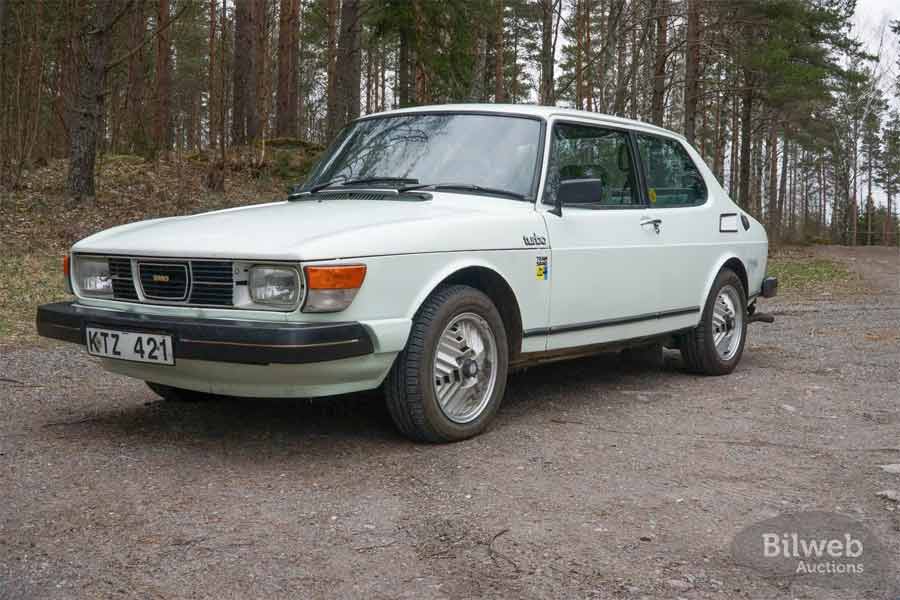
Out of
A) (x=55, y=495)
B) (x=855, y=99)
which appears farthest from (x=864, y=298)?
(x=855, y=99)

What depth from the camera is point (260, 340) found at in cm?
377

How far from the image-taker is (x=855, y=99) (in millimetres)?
56281

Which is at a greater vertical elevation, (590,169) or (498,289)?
(590,169)

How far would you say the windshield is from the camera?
16.5ft

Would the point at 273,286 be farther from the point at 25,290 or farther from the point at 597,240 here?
the point at 25,290

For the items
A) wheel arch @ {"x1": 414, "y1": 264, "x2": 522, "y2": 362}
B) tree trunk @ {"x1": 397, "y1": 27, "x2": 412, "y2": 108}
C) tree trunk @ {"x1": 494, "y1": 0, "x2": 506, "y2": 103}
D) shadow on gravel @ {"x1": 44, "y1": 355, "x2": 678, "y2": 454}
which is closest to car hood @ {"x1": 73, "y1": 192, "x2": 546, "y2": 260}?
wheel arch @ {"x1": 414, "y1": 264, "x2": 522, "y2": 362}

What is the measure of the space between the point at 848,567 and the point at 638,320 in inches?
112

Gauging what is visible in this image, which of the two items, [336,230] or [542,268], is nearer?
[336,230]

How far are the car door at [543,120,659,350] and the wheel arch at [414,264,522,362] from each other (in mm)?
264

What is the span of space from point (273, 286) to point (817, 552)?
7.55ft

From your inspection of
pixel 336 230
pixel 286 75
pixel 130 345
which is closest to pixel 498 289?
pixel 336 230

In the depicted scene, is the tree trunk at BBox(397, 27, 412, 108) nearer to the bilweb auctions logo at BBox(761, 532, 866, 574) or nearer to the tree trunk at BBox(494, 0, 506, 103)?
the tree trunk at BBox(494, 0, 506, 103)

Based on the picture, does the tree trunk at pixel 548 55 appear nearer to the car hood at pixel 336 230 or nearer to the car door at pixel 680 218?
the car door at pixel 680 218

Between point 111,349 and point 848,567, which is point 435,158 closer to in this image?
point 111,349
